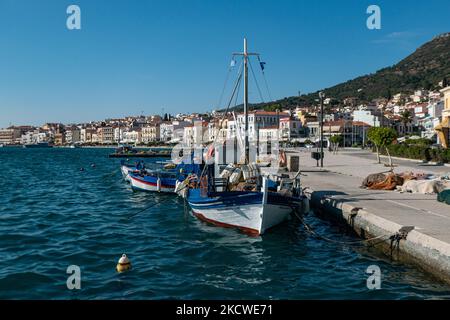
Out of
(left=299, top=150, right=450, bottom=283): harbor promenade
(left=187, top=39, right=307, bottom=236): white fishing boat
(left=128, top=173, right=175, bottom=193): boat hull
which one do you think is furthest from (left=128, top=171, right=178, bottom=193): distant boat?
(left=187, top=39, right=307, bottom=236): white fishing boat

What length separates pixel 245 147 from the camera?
73.6 ft

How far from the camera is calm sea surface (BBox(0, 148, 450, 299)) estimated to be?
11.3m

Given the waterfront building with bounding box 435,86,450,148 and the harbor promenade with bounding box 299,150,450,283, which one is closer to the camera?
the harbor promenade with bounding box 299,150,450,283

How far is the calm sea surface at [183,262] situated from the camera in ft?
37.2

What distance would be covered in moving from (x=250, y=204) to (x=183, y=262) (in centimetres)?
369

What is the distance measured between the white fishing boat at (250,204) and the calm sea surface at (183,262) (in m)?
0.49

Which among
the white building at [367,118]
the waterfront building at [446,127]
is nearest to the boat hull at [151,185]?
the waterfront building at [446,127]

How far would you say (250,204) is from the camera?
16.7 metres

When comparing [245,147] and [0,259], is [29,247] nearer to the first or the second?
[0,259]

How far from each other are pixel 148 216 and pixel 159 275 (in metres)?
10.6

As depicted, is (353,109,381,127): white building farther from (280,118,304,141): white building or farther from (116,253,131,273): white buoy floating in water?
(116,253,131,273): white buoy floating in water

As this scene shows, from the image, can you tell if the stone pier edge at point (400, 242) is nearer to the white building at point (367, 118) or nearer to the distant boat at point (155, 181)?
the distant boat at point (155, 181)

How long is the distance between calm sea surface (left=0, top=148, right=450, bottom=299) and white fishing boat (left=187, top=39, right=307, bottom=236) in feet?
1.60
